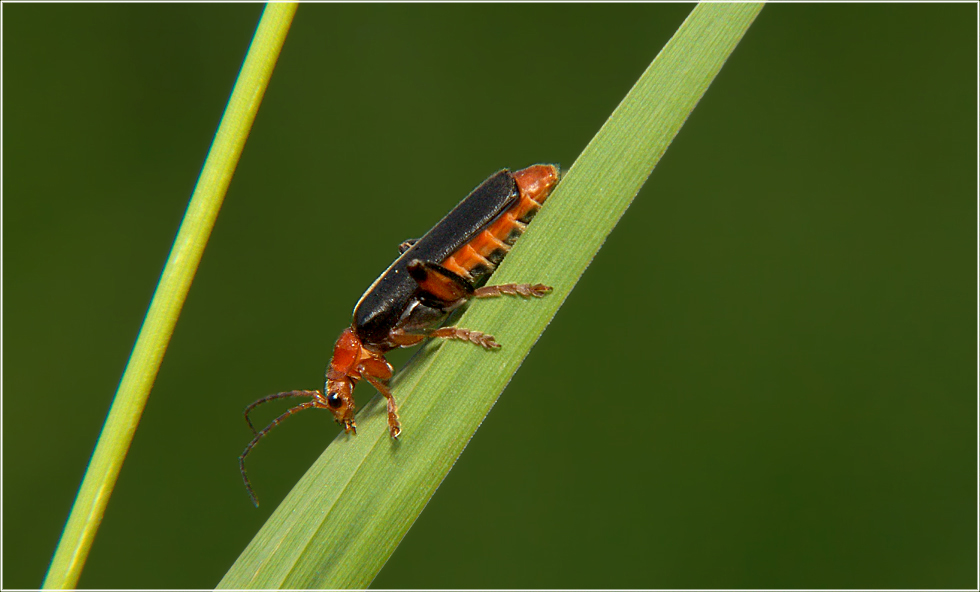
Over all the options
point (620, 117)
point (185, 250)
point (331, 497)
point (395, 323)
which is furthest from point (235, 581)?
point (395, 323)

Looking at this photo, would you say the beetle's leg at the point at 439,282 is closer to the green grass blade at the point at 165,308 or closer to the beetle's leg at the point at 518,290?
the beetle's leg at the point at 518,290

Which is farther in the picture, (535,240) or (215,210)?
(535,240)

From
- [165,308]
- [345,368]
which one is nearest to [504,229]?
[345,368]

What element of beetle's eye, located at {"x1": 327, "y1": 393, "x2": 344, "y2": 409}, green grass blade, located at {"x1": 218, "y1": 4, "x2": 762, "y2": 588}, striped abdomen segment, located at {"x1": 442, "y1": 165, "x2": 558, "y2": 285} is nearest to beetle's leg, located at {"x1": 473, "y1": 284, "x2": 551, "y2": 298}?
green grass blade, located at {"x1": 218, "y1": 4, "x2": 762, "y2": 588}

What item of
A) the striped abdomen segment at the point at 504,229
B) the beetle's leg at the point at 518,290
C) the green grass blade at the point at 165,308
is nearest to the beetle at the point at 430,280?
the striped abdomen segment at the point at 504,229

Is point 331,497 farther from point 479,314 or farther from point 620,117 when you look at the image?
point 620,117

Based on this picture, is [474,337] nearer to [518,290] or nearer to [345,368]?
[518,290]
